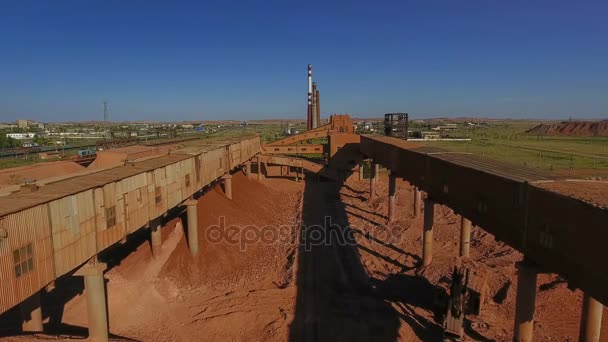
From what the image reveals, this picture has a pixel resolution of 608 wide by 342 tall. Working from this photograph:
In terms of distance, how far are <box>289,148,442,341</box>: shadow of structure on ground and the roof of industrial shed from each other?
8142 millimetres

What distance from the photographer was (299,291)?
55.9ft

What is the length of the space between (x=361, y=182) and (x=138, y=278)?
98.4ft

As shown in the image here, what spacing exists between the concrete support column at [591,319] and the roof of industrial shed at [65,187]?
43.0 feet

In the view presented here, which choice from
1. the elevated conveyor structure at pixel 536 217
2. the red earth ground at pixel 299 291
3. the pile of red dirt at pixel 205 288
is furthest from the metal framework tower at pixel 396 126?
the elevated conveyor structure at pixel 536 217

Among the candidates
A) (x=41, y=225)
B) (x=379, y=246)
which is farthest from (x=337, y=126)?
(x=41, y=225)

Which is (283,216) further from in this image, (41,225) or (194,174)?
(41,225)

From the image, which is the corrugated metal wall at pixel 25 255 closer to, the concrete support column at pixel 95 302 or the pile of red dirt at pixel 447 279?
the concrete support column at pixel 95 302

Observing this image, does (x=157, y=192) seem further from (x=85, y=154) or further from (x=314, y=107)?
(x=314, y=107)

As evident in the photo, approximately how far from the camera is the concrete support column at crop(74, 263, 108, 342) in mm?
11636

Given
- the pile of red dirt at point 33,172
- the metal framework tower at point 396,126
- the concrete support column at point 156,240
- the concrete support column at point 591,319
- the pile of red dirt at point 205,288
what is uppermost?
the metal framework tower at point 396,126

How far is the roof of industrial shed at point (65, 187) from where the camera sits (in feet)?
30.3

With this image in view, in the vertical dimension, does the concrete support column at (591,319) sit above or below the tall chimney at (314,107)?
below

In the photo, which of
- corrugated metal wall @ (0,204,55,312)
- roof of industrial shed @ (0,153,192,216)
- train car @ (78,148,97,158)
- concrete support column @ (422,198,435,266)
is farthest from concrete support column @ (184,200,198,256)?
train car @ (78,148,97,158)

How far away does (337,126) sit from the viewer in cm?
4603
